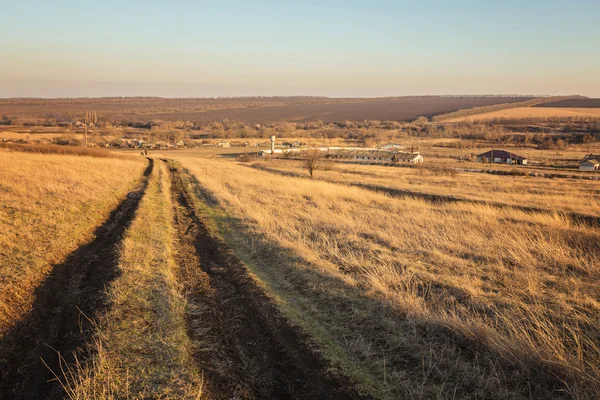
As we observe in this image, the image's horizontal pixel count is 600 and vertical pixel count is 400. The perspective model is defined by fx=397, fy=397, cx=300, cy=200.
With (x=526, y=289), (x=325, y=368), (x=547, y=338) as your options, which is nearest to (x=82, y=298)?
(x=325, y=368)

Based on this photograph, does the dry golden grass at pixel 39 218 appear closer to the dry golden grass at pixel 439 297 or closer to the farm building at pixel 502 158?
the dry golden grass at pixel 439 297

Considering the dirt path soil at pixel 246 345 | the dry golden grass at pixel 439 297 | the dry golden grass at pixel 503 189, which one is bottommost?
the dry golden grass at pixel 503 189

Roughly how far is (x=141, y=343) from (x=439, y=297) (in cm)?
503

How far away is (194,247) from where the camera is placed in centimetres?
1076

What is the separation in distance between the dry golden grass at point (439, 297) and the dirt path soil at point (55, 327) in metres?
3.12

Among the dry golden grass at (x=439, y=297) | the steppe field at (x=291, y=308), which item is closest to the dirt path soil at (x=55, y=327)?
the steppe field at (x=291, y=308)

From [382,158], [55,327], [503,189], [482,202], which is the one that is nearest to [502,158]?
[382,158]

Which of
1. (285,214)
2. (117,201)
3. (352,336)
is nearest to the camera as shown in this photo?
(352,336)

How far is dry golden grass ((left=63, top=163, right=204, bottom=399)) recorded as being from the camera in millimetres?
4352

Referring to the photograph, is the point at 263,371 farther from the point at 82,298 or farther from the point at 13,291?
the point at 13,291

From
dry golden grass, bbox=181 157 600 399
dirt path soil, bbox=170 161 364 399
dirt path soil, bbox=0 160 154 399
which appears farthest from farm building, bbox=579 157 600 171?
dirt path soil, bbox=0 160 154 399

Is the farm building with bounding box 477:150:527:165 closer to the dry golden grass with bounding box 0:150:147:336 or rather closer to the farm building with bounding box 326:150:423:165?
the farm building with bounding box 326:150:423:165

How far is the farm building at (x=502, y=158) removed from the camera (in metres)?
82.3

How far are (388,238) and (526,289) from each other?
4.19m
